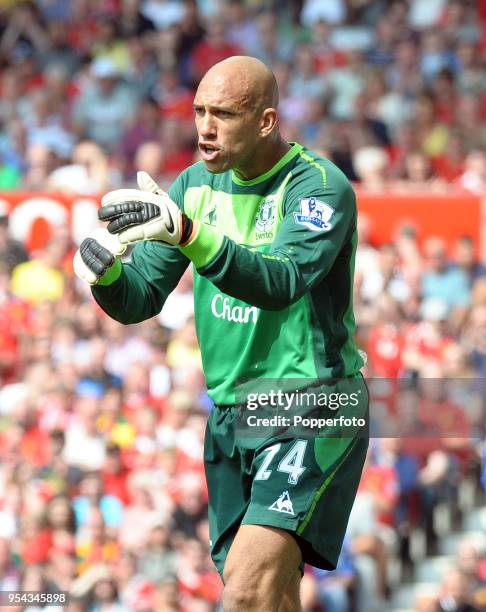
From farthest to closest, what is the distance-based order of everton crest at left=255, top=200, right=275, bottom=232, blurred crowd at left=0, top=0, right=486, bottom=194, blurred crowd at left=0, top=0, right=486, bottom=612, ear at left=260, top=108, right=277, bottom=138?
blurred crowd at left=0, top=0, right=486, bottom=194 → blurred crowd at left=0, top=0, right=486, bottom=612 → everton crest at left=255, top=200, right=275, bottom=232 → ear at left=260, top=108, right=277, bottom=138

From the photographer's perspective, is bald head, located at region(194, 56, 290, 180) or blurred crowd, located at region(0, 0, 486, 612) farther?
blurred crowd, located at region(0, 0, 486, 612)

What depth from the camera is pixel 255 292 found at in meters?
4.64

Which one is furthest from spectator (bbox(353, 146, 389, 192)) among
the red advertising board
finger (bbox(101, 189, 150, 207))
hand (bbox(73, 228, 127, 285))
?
finger (bbox(101, 189, 150, 207))

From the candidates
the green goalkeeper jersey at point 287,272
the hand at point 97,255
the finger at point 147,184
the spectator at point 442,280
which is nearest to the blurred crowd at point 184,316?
the spectator at point 442,280

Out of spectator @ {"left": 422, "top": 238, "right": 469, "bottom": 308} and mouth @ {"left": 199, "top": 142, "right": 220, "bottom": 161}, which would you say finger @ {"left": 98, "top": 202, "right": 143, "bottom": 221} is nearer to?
mouth @ {"left": 199, "top": 142, "right": 220, "bottom": 161}

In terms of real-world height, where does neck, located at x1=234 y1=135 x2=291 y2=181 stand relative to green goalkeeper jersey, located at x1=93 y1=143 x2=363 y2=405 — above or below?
above

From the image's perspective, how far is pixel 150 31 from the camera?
1555 centimetres

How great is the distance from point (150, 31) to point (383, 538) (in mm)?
7746

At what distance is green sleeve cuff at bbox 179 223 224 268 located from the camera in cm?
462

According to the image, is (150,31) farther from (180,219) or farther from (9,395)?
(180,219)

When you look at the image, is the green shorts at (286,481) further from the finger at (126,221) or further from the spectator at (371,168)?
the spectator at (371,168)

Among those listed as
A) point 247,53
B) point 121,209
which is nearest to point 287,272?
point 121,209

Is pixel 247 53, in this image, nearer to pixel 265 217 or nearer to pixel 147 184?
pixel 265 217

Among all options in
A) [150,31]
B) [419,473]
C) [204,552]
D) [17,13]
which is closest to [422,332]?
[419,473]
